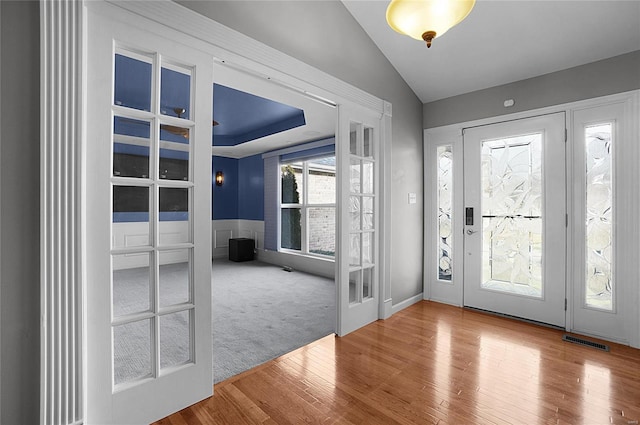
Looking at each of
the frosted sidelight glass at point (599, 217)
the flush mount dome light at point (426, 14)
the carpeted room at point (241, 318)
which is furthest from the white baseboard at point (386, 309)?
the flush mount dome light at point (426, 14)

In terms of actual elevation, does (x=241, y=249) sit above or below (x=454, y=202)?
below

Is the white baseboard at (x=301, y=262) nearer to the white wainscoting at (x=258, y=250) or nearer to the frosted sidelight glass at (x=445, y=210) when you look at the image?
the white wainscoting at (x=258, y=250)

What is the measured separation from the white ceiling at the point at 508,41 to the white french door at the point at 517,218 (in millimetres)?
568

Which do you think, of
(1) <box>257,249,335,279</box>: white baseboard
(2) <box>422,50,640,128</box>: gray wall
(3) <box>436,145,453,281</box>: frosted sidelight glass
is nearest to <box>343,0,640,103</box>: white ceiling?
(2) <box>422,50,640,128</box>: gray wall

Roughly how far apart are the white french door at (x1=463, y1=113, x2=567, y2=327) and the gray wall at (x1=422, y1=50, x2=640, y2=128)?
196 millimetres

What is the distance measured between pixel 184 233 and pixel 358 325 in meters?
2.04

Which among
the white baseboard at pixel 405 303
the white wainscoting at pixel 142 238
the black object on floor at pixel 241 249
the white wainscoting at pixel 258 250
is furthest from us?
the black object on floor at pixel 241 249

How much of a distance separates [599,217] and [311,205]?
164 inches

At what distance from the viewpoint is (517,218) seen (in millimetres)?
3443

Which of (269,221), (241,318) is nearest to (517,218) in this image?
(241,318)

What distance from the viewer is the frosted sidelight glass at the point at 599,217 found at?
9.61 ft

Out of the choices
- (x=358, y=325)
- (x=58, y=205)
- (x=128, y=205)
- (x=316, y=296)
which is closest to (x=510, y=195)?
(x=358, y=325)

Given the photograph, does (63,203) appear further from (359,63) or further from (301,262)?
(301,262)

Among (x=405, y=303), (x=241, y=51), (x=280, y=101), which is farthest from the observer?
(x=405, y=303)
